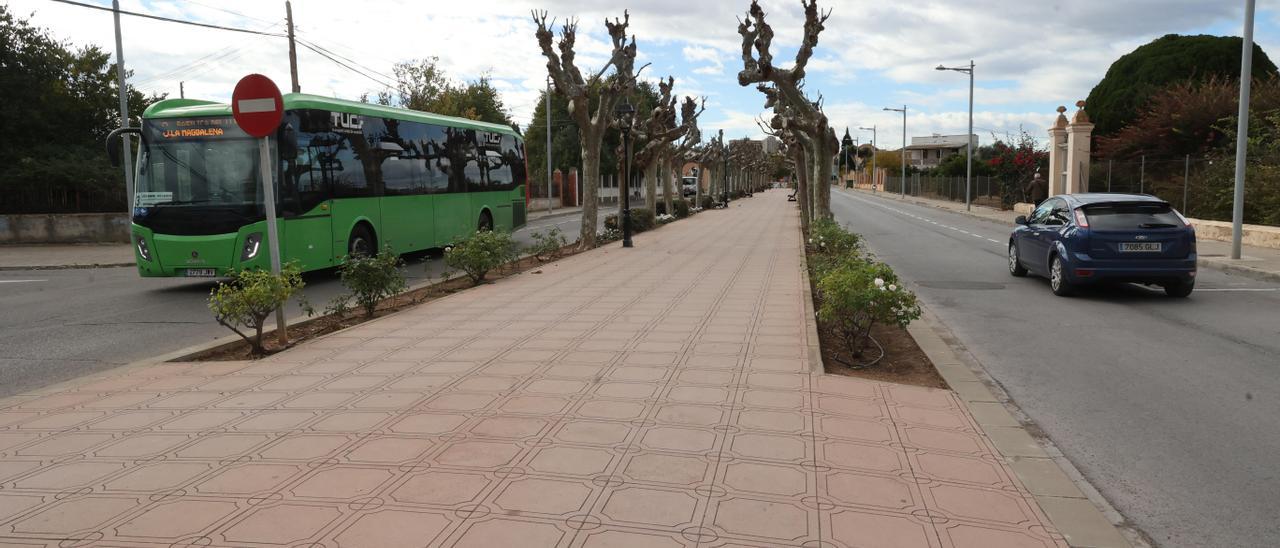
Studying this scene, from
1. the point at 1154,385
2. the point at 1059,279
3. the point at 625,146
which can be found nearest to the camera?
the point at 1154,385

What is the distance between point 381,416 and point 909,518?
3276mm

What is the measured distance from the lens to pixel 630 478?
4285mm

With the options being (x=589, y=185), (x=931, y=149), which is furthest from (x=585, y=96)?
(x=931, y=149)

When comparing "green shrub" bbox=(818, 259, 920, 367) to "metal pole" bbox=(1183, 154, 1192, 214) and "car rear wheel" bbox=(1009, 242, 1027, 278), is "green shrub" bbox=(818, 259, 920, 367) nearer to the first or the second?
"car rear wheel" bbox=(1009, 242, 1027, 278)

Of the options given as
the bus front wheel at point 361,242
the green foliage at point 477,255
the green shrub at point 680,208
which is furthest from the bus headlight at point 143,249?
the green shrub at point 680,208

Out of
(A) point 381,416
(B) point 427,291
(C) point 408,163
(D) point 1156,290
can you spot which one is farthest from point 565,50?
(A) point 381,416

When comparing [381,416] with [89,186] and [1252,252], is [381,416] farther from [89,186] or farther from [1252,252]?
[89,186]

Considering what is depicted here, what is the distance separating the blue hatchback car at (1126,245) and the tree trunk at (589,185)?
33.4 ft

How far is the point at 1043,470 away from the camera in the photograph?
4730mm

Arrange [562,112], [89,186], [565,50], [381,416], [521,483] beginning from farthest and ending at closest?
1. [562,112]
2. [89,186]
3. [565,50]
4. [381,416]
5. [521,483]

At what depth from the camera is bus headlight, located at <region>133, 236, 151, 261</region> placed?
12750 mm

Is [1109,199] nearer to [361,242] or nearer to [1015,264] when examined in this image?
[1015,264]

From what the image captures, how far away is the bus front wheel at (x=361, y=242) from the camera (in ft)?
48.9

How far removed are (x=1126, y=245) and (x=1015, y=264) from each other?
3.18 meters
